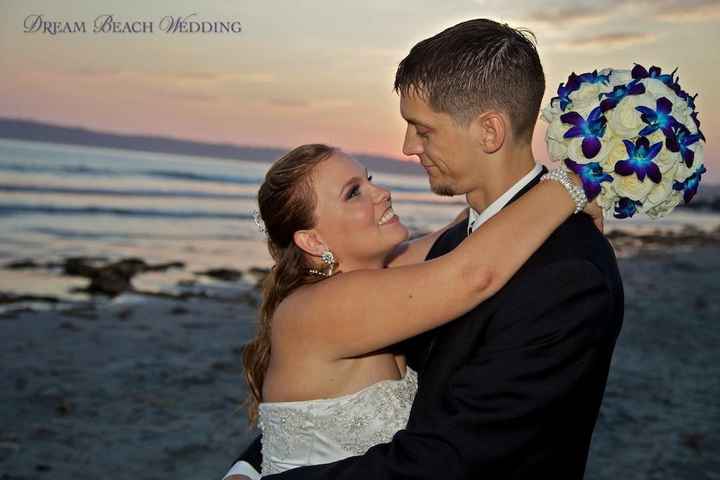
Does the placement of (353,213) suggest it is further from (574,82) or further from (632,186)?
(632,186)

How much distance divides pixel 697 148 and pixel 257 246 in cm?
1851

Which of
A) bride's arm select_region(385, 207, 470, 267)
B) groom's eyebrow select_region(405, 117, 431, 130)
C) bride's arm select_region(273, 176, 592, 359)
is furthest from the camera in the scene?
bride's arm select_region(385, 207, 470, 267)

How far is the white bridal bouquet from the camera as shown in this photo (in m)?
2.72

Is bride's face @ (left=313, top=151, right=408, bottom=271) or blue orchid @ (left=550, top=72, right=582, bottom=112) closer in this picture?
blue orchid @ (left=550, top=72, right=582, bottom=112)

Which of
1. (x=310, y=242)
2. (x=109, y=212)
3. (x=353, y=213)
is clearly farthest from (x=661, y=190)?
(x=109, y=212)

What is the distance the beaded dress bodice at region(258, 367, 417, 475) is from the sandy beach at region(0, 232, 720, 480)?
175 centimetres

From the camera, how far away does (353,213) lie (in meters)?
3.53

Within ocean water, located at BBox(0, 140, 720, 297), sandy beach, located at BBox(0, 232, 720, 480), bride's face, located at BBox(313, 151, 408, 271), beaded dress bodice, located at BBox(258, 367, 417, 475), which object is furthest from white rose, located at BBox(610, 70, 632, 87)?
ocean water, located at BBox(0, 140, 720, 297)

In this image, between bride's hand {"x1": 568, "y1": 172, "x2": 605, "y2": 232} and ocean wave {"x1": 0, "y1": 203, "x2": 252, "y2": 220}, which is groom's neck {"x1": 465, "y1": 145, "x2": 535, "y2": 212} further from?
ocean wave {"x1": 0, "y1": 203, "x2": 252, "y2": 220}

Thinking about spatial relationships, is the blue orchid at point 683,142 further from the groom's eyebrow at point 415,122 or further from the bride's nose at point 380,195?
the bride's nose at point 380,195

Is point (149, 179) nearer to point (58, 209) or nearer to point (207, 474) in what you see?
Answer: point (58, 209)

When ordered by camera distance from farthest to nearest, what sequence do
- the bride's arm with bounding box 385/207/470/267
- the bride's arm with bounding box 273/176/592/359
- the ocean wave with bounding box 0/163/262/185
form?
the ocean wave with bounding box 0/163/262/185 < the bride's arm with bounding box 385/207/470/267 < the bride's arm with bounding box 273/176/592/359

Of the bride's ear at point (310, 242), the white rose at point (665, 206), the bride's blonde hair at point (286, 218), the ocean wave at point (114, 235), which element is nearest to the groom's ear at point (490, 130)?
the white rose at point (665, 206)

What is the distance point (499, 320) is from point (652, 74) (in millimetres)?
1025
